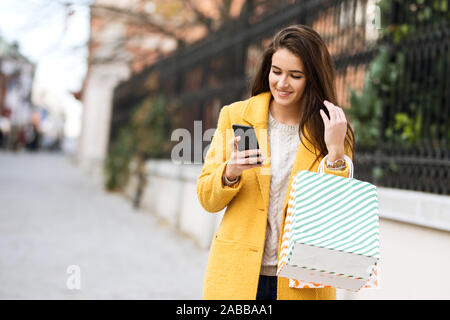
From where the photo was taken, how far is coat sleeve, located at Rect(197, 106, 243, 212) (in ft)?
6.79

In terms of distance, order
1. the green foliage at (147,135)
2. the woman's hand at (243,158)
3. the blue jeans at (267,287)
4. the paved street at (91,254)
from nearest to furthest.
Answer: the woman's hand at (243,158) < the blue jeans at (267,287) < the paved street at (91,254) < the green foliage at (147,135)

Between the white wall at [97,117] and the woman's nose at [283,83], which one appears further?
the white wall at [97,117]

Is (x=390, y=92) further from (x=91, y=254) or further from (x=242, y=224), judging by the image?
(x=91, y=254)

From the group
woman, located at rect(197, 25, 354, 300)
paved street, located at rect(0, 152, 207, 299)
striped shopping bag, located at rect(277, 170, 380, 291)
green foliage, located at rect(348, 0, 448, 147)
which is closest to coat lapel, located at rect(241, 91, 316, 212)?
woman, located at rect(197, 25, 354, 300)

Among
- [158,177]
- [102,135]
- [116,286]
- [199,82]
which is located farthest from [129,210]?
[102,135]

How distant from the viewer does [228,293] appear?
2.12m

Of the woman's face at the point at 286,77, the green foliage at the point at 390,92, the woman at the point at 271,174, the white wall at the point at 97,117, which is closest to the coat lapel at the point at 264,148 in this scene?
the woman at the point at 271,174

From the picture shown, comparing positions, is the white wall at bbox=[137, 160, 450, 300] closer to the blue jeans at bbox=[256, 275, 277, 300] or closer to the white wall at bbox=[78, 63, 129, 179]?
the blue jeans at bbox=[256, 275, 277, 300]

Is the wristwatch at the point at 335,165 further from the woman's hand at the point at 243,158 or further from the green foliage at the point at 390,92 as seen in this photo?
the green foliage at the point at 390,92

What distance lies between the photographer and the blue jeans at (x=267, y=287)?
7.12 ft

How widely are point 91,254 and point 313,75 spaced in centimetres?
478

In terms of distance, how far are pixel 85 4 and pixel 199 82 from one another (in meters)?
2.71

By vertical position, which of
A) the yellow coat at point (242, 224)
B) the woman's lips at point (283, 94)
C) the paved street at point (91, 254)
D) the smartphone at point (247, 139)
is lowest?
the paved street at point (91, 254)

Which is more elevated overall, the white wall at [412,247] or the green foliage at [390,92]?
the green foliage at [390,92]
